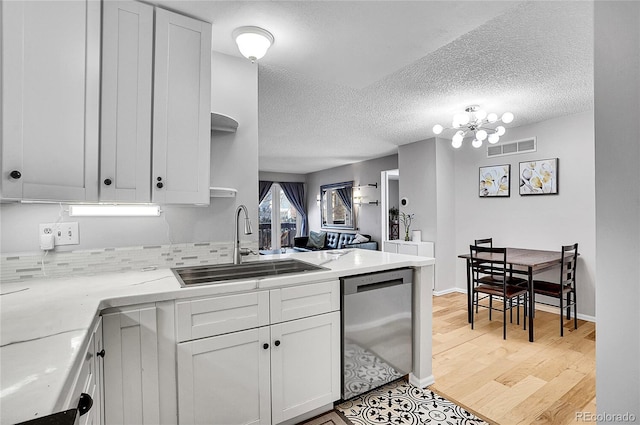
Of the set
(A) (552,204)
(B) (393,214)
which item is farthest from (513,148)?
(B) (393,214)

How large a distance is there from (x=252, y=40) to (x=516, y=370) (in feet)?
10.6

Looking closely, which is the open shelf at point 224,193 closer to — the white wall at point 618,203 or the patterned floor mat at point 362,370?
the patterned floor mat at point 362,370

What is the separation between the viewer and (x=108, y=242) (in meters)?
1.85

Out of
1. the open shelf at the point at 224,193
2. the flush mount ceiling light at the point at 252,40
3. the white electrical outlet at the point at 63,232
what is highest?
the flush mount ceiling light at the point at 252,40

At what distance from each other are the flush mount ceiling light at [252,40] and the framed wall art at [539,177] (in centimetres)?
391

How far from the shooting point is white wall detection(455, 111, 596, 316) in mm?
3695

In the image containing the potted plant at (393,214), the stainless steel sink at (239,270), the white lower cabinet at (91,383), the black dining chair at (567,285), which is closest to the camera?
the white lower cabinet at (91,383)

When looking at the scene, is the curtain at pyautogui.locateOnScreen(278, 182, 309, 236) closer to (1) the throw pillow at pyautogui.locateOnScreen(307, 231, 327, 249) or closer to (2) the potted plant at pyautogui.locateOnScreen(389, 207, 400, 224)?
(1) the throw pillow at pyautogui.locateOnScreen(307, 231, 327, 249)

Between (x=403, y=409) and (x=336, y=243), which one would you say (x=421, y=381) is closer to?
(x=403, y=409)

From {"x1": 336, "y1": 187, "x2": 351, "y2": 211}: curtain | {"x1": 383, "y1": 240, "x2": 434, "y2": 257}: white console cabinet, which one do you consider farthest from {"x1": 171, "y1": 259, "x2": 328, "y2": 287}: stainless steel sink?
{"x1": 336, "y1": 187, "x2": 351, "y2": 211}: curtain

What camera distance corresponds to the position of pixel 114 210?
1854mm

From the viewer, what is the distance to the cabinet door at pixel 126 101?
1.54m

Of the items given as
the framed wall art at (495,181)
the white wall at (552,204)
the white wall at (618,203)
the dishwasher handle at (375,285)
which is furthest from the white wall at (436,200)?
the white wall at (618,203)

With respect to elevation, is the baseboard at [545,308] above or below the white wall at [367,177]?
below
